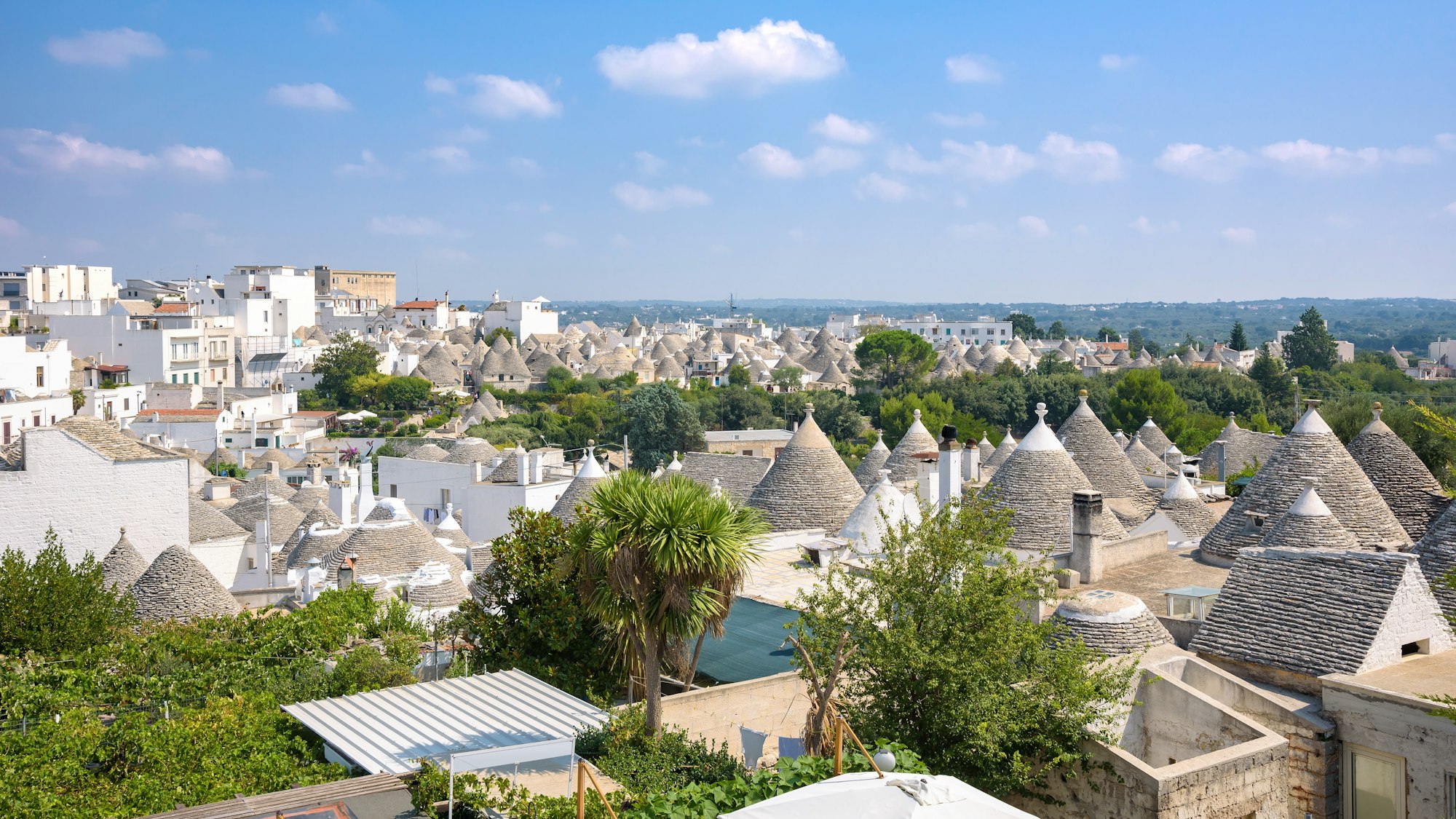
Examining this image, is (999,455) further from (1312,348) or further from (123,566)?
(1312,348)

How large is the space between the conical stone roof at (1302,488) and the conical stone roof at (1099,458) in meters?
6.90

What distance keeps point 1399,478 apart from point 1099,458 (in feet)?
22.6

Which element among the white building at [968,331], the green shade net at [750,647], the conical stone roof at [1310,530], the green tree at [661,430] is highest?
the white building at [968,331]

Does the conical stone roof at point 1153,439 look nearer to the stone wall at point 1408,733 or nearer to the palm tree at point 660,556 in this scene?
the stone wall at point 1408,733

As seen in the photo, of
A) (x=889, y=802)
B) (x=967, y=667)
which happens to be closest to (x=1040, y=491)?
(x=967, y=667)

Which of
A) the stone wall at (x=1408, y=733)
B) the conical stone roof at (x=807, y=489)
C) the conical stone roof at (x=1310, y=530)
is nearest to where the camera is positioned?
the stone wall at (x=1408, y=733)

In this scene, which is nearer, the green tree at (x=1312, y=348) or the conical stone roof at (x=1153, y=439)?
the conical stone roof at (x=1153, y=439)

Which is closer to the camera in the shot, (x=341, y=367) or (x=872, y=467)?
(x=872, y=467)

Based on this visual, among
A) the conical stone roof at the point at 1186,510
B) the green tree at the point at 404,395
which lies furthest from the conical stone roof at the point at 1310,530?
the green tree at the point at 404,395

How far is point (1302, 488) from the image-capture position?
18.4 metres

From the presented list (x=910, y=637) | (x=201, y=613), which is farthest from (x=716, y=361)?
(x=910, y=637)

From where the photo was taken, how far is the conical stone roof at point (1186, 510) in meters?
23.4

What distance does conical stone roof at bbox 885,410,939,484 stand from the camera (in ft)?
88.0

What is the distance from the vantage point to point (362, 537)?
80.9ft
